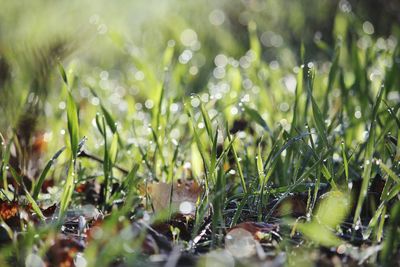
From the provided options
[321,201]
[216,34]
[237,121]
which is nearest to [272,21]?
[216,34]

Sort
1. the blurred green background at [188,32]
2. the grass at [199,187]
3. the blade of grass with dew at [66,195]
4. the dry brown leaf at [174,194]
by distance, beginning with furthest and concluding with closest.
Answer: the blurred green background at [188,32] < the dry brown leaf at [174,194] < the blade of grass with dew at [66,195] < the grass at [199,187]

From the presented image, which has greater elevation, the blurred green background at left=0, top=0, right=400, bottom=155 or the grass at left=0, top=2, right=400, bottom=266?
the blurred green background at left=0, top=0, right=400, bottom=155

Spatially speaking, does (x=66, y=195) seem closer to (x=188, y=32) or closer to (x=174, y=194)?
(x=174, y=194)

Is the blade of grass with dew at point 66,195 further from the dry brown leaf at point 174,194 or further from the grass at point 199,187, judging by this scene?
the dry brown leaf at point 174,194

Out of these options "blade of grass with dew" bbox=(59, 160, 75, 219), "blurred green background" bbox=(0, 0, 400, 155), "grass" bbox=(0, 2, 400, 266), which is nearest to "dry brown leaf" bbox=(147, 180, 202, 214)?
"grass" bbox=(0, 2, 400, 266)

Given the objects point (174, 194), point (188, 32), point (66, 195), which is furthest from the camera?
point (188, 32)

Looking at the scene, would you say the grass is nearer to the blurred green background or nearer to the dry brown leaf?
the dry brown leaf

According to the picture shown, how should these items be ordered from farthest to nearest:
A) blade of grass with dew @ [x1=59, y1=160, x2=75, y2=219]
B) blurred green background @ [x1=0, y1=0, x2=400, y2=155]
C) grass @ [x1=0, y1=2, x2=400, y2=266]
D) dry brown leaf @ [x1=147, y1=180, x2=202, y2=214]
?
blurred green background @ [x1=0, y1=0, x2=400, y2=155] < dry brown leaf @ [x1=147, y1=180, x2=202, y2=214] < blade of grass with dew @ [x1=59, y1=160, x2=75, y2=219] < grass @ [x1=0, y1=2, x2=400, y2=266]

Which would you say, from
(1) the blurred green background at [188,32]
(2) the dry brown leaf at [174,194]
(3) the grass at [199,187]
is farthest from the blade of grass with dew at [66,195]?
(1) the blurred green background at [188,32]

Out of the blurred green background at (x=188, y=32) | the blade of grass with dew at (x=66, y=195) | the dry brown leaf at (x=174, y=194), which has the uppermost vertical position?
the blurred green background at (x=188, y=32)

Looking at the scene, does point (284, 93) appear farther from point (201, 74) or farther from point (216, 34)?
point (216, 34)

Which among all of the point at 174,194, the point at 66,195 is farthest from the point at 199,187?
the point at 66,195

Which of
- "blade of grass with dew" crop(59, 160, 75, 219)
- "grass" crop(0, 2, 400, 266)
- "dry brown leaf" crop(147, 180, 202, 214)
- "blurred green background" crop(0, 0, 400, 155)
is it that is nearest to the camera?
"grass" crop(0, 2, 400, 266)
